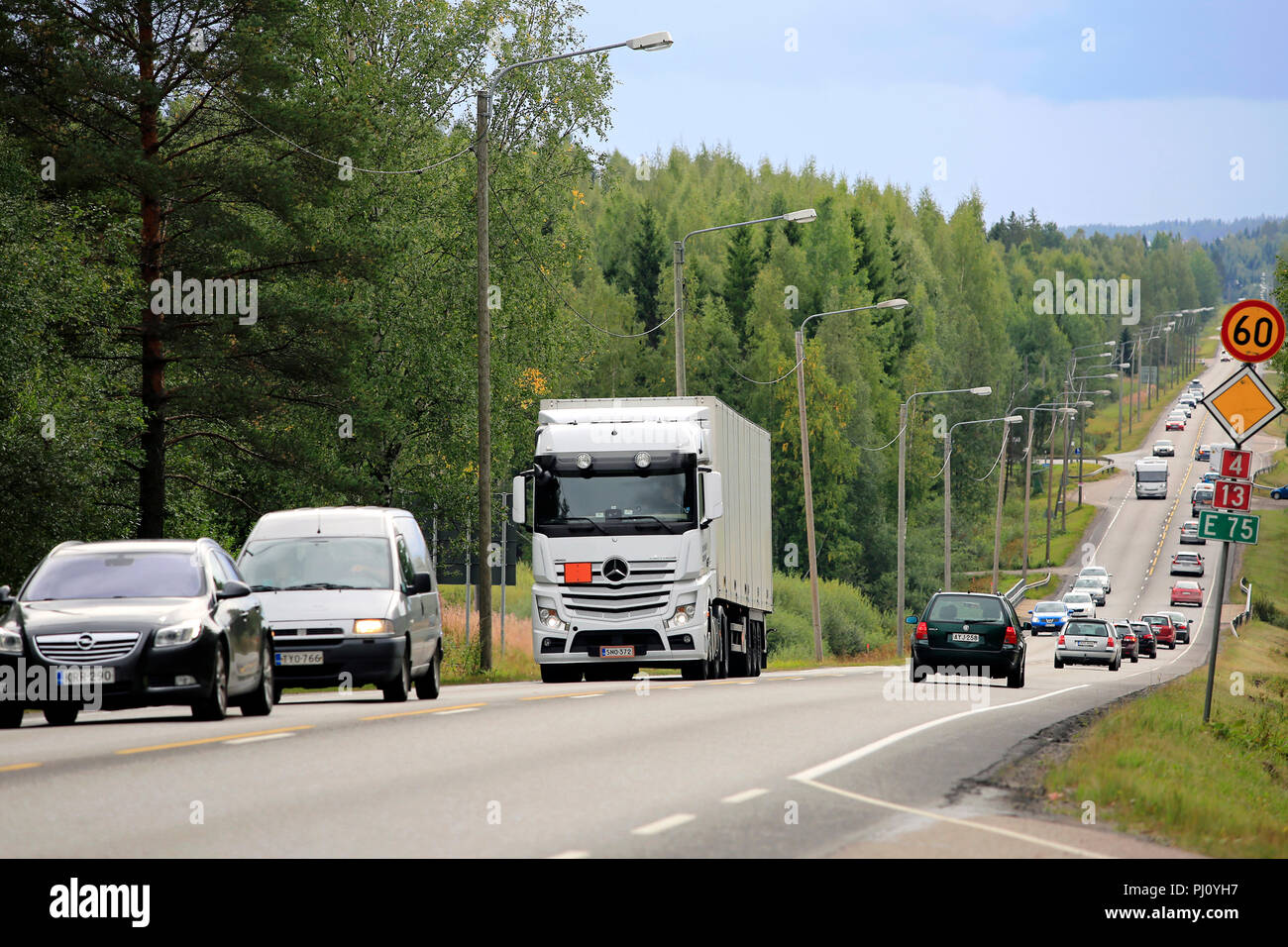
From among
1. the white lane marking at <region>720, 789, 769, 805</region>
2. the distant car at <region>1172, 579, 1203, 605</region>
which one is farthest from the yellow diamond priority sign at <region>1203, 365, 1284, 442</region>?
the distant car at <region>1172, 579, 1203, 605</region>

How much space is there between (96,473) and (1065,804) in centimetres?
2042

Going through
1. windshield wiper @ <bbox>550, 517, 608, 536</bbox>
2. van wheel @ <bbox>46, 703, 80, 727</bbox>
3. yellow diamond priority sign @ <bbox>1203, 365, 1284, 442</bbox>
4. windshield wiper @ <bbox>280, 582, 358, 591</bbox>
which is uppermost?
yellow diamond priority sign @ <bbox>1203, 365, 1284, 442</bbox>

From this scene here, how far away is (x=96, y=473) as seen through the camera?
28219 millimetres

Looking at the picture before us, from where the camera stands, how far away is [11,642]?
15844mm

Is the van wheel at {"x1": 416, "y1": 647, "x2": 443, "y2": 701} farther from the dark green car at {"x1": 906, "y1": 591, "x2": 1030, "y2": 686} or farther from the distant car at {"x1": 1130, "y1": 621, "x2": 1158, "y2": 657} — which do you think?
the distant car at {"x1": 1130, "y1": 621, "x2": 1158, "y2": 657}

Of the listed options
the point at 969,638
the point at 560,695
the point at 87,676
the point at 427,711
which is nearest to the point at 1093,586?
the point at 969,638

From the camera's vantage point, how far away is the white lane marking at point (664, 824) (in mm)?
9430

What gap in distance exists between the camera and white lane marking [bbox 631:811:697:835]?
30.9 feet

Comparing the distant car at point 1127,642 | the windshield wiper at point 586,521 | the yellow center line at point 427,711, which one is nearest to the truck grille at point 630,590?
the windshield wiper at point 586,521

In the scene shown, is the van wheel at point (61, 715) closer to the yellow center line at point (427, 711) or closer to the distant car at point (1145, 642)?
the yellow center line at point (427, 711)

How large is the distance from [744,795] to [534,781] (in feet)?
4.97

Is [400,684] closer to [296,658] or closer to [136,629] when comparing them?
[296,658]

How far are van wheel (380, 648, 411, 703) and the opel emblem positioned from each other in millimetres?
5097
